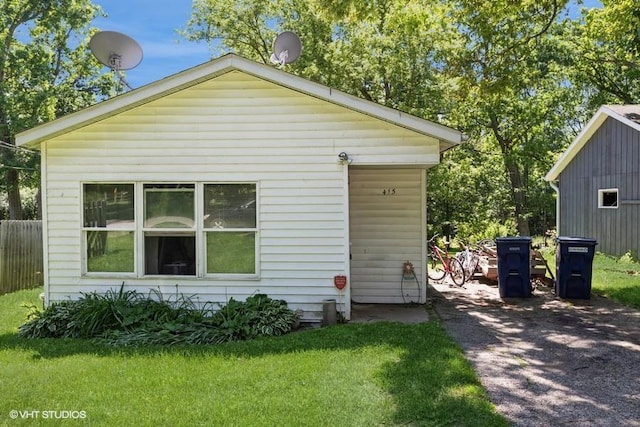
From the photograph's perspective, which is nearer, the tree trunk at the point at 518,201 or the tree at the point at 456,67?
the tree at the point at 456,67

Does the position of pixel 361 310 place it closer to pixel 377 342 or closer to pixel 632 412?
pixel 377 342

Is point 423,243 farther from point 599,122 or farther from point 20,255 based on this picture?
point 599,122

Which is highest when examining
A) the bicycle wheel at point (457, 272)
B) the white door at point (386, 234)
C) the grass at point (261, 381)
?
the white door at point (386, 234)

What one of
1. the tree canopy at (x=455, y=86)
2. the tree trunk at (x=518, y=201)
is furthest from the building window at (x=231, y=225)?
the tree trunk at (x=518, y=201)

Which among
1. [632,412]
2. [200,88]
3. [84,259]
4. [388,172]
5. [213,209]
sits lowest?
[632,412]

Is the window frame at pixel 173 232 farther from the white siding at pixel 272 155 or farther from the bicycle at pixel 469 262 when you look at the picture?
the bicycle at pixel 469 262

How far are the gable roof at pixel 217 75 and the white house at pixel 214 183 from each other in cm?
2

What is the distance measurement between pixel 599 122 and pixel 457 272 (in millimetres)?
7611

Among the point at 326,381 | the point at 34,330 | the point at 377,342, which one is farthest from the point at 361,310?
the point at 34,330

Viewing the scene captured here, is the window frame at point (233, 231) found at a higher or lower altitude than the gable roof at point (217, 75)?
lower

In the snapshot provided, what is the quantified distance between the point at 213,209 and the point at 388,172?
10.1 ft

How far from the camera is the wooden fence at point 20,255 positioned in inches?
430

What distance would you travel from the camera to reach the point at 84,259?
24.8 ft

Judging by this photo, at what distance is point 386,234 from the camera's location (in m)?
8.66
